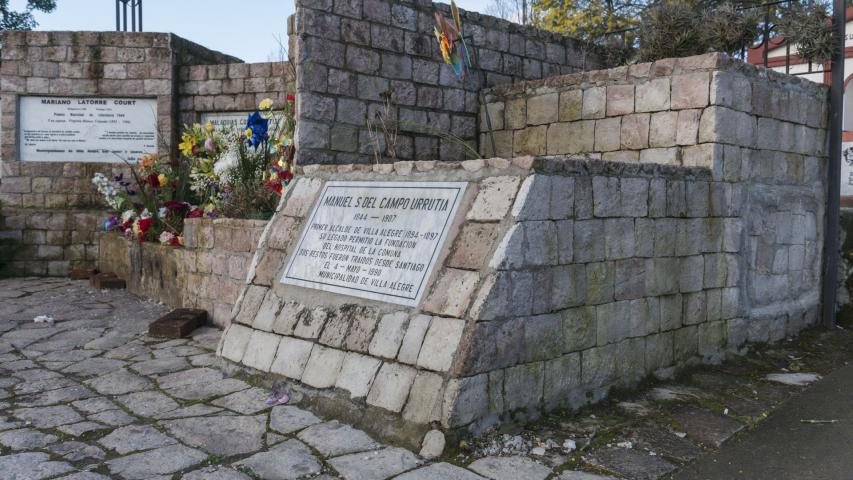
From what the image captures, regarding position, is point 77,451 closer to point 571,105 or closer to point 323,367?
point 323,367

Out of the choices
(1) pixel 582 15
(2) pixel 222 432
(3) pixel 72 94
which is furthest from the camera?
(1) pixel 582 15

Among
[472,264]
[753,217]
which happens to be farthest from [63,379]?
[753,217]

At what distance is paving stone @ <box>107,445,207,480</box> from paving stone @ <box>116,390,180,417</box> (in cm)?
56

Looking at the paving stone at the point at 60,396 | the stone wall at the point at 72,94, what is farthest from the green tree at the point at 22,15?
the paving stone at the point at 60,396

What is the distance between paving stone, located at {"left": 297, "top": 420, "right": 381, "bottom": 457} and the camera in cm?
316

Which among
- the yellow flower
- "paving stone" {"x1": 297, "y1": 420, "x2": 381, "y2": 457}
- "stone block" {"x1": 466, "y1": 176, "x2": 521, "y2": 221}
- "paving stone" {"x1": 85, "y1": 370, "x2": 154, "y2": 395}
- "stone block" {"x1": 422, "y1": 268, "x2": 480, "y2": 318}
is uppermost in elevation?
the yellow flower

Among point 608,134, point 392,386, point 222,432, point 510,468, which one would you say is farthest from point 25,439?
point 608,134

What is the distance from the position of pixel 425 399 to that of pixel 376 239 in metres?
1.13

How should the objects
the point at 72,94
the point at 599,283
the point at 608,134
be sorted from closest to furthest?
1. the point at 599,283
2. the point at 608,134
3. the point at 72,94

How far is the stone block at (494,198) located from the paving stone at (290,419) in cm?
131

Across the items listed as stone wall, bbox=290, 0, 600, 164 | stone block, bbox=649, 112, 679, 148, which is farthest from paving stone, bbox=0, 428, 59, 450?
stone block, bbox=649, 112, 679, 148

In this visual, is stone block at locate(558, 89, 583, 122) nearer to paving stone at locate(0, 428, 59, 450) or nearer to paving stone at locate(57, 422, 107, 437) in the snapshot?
paving stone at locate(57, 422, 107, 437)

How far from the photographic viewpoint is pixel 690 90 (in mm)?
4918

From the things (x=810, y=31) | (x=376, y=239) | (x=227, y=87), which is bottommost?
(x=376, y=239)
